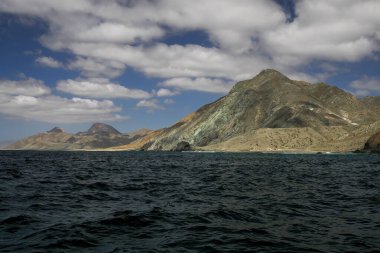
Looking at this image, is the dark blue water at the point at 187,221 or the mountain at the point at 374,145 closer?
the dark blue water at the point at 187,221

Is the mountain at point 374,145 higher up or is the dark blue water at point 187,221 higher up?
the mountain at point 374,145

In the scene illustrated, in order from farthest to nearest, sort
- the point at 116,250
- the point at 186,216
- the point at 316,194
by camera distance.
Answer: the point at 316,194, the point at 186,216, the point at 116,250

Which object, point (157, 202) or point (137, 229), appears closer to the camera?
point (137, 229)

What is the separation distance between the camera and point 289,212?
21484 mm

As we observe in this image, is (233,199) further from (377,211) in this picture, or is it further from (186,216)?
(377,211)

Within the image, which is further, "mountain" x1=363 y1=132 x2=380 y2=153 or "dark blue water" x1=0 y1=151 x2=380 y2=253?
"mountain" x1=363 y1=132 x2=380 y2=153

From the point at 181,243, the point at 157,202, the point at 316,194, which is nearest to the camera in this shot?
the point at 181,243

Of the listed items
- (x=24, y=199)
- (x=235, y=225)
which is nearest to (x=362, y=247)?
(x=235, y=225)

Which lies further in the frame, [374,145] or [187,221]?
[374,145]

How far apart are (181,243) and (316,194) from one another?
60.4 feet

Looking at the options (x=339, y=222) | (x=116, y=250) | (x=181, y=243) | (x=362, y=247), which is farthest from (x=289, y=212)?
(x=116, y=250)

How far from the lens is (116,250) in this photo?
13672 millimetres

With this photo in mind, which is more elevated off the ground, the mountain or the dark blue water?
the mountain

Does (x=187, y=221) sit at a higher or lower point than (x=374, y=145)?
lower
